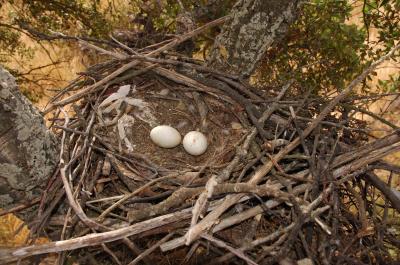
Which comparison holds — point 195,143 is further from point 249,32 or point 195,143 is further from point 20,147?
point 20,147

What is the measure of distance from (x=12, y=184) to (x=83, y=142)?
425 mm

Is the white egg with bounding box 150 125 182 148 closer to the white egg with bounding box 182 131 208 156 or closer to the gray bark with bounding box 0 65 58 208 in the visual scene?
the white egg with bounding box 182 131 208 156

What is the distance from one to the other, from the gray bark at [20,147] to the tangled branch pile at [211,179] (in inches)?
2.9

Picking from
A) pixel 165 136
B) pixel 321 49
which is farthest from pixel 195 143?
pixel 321 49

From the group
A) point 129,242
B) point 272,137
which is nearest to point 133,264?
point 129,242

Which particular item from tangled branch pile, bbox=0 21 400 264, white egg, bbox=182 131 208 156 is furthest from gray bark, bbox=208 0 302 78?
white egg, bbox=182 131 208 156

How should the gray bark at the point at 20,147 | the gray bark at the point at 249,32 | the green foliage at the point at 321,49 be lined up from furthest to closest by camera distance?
the green foliage at the point at 321,49
the gray bark at the point at 249,32
the gray bark at the point at 20,147

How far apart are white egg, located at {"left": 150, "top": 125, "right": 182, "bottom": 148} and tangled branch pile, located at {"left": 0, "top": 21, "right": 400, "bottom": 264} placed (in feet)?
0.22

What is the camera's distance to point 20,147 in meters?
1.50

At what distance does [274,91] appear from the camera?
239 centimetres

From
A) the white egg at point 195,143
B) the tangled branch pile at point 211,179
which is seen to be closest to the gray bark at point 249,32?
the tangled branch pile at point 211,179

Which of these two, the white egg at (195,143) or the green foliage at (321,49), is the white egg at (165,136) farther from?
the green foliage at (321,49)

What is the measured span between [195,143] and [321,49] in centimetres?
133

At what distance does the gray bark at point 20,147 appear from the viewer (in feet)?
4.69
